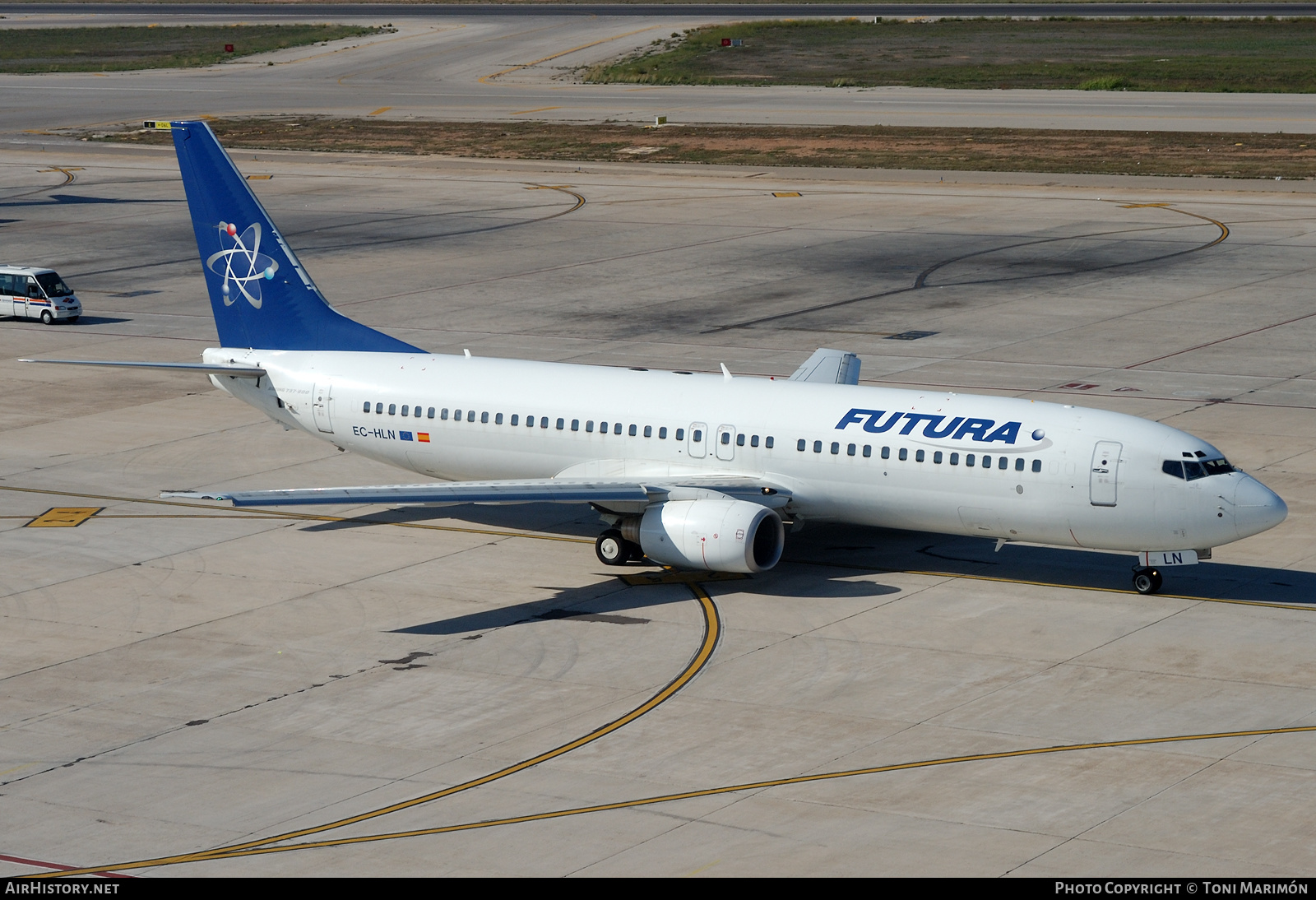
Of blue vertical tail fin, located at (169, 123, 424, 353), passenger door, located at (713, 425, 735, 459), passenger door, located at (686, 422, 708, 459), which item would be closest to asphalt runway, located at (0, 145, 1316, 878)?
passenger door, located at (713, 425, 735, 459)

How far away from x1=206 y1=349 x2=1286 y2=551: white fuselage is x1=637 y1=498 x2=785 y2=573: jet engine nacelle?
72.8 inches

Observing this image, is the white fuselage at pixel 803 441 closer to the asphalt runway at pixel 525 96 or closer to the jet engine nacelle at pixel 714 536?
the jet engine nacelle at pixel 714 536

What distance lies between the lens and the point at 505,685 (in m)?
30.4

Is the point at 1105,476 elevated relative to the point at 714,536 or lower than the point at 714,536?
elevated

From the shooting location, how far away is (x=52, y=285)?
6694 cm

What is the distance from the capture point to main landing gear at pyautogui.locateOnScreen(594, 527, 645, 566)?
3734 cm

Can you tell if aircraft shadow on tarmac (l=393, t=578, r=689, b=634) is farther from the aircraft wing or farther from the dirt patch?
the dirt patch

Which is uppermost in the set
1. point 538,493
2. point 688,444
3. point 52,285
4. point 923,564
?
point 52,285

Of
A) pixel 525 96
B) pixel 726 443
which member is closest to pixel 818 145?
pixel 525 96

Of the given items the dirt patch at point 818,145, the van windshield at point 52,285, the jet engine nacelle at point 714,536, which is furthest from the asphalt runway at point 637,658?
the dirt patch at point 818,145

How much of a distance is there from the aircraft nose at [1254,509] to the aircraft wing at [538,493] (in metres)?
9.51

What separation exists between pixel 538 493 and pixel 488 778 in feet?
35.9

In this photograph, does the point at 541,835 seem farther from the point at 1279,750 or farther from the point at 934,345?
the point at 934,345

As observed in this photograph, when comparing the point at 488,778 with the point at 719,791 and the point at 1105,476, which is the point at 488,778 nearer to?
the point at 719,791
